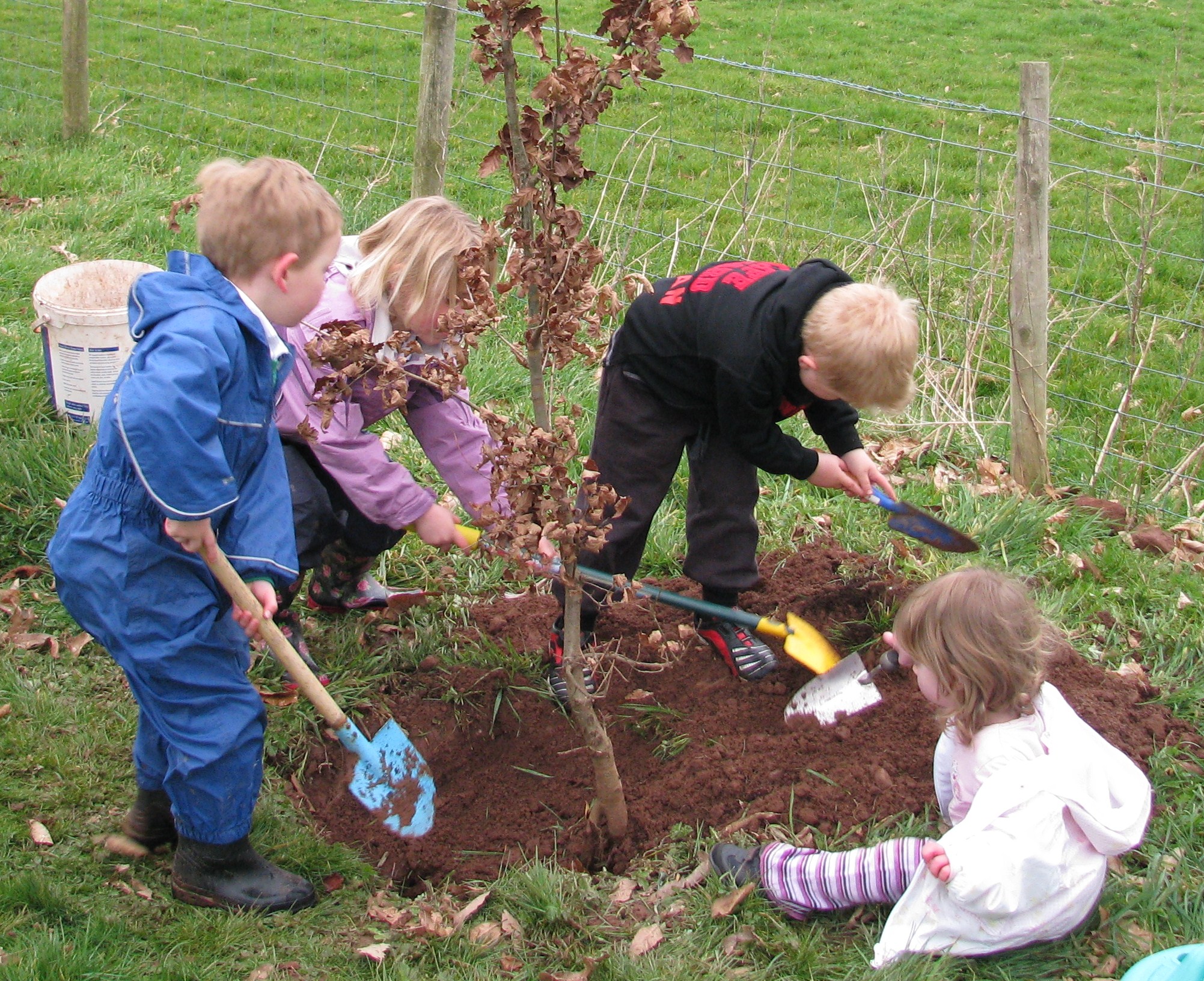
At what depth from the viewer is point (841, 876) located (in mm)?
2551

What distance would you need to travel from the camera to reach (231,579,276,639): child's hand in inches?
93.3

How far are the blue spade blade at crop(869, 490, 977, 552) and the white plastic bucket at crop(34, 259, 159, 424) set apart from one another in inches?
110

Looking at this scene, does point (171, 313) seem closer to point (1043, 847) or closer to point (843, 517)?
point (1043, 847)

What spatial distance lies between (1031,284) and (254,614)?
3.13 metres

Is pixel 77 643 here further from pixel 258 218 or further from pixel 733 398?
pixel 733 398

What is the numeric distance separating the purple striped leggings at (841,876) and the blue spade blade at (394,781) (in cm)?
93

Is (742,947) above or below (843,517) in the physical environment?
below

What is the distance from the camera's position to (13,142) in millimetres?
7387

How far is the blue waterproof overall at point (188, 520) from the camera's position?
2.13m

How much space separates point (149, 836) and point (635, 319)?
1.81m

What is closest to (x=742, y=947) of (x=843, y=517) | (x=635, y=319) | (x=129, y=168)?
(x=635, y=319)

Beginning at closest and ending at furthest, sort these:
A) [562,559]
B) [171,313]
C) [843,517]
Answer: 1. [171,313]
2. [562,559]
3. [843,517]

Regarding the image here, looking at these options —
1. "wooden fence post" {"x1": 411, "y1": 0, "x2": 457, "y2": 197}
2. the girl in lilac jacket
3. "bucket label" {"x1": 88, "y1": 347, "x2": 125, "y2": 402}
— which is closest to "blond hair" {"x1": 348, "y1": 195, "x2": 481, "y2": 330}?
the girl in lilac jacket

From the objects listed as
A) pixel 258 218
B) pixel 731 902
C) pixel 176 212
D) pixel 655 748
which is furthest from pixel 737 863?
pixel 176 212
